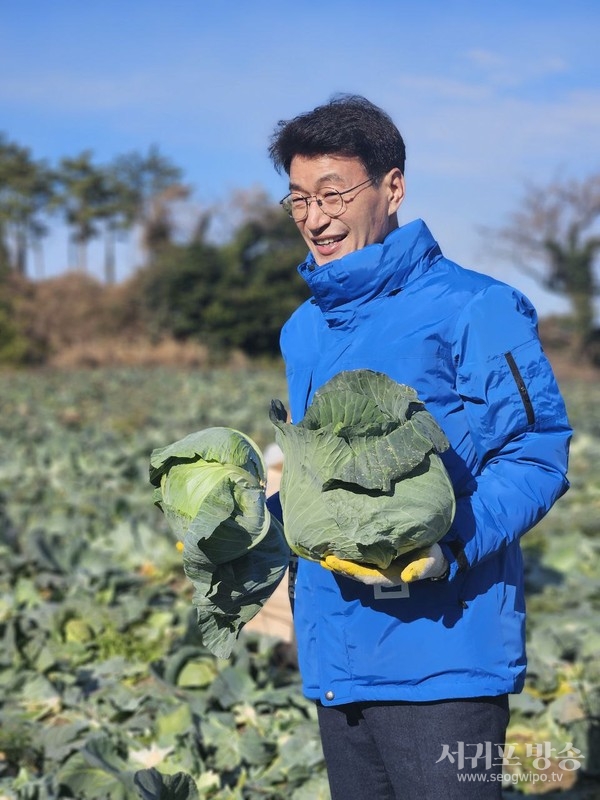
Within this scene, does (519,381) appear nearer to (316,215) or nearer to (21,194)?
(316,215)

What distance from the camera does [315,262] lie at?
232 centimetres

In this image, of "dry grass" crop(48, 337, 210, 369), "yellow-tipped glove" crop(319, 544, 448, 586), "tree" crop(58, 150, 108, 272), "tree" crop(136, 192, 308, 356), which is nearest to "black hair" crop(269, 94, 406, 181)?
"yellow-tipped glove" crop(319, 544, 448, 586)

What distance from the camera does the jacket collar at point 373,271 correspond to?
215 centimetres

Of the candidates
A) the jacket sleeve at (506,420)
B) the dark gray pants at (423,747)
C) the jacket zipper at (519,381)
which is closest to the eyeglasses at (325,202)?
the jacket sleeve at (506,420)

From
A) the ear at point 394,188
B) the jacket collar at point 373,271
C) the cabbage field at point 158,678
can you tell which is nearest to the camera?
the jacket collar at point 373,271

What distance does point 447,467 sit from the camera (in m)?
2.12

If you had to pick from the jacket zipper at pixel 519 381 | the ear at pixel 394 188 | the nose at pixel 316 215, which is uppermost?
the ear at pixel 394 188

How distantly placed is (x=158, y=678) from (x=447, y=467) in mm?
2549

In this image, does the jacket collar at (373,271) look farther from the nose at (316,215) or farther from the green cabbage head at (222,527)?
the green cabbage head at (222,527)

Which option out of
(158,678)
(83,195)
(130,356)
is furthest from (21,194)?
(158,678)

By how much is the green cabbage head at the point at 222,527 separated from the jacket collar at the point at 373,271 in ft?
1.28

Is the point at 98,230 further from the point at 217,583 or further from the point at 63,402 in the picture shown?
the point at 217,583

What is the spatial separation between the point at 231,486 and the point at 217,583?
21cm

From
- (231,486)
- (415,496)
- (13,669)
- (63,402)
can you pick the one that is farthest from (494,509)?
(63,402)
